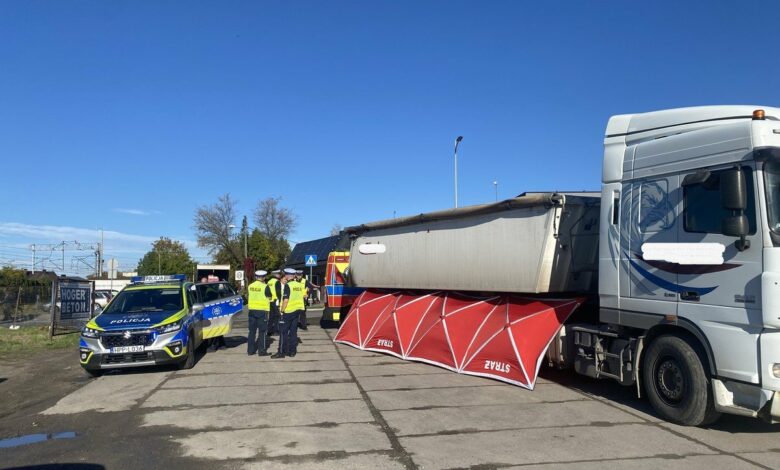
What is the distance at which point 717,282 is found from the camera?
6.19m

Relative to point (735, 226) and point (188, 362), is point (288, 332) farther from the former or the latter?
point (735, 226)

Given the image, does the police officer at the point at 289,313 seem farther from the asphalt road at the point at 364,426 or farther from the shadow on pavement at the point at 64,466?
the shadow on pavement at the point at 64,466

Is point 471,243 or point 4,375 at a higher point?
point 471,243

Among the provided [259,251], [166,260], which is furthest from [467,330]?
[166,260]

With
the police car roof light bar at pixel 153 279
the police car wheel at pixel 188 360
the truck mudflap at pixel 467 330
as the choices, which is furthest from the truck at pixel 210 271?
the police car wheel at pixel 188 360

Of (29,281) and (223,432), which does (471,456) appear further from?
(29,281)

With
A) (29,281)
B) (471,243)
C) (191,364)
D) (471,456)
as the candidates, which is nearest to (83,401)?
(191,364)

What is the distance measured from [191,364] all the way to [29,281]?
35.7 meters

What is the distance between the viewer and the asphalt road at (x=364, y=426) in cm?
554

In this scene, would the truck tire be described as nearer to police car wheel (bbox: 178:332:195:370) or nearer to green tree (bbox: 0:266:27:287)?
police car wheel (bbox: 178:332:195:370)

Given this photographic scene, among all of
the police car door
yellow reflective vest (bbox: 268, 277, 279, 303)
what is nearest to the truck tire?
yellow reflective vest (bbox: 268, 277, 279, 303)

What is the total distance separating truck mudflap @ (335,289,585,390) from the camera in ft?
29.4

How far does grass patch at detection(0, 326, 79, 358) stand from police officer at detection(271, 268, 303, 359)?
6652 millimetres

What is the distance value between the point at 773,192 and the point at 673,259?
1.26m
